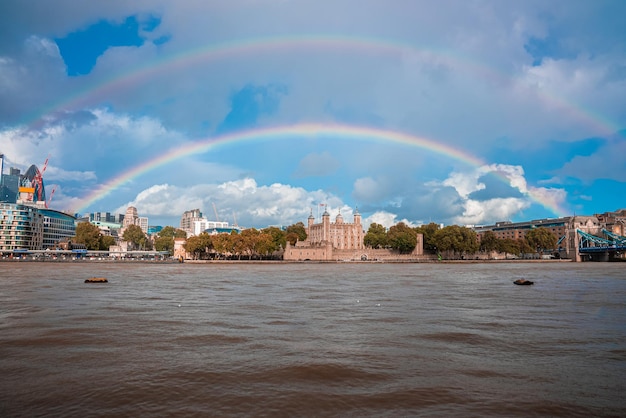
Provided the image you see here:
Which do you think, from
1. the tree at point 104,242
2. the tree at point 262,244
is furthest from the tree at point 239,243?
the tree at point 104,242

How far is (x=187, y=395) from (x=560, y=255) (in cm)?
18711

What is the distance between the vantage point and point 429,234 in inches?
6540

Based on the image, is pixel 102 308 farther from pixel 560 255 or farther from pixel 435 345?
pixel 560 255

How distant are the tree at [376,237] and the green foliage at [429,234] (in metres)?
12.3

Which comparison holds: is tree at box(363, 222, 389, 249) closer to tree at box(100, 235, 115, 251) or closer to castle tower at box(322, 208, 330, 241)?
castle tower at box(322, 208, 330, 241)

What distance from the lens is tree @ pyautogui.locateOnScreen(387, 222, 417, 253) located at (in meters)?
159

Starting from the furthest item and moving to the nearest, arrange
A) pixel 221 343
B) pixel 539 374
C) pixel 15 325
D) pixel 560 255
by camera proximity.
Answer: pixel 560 255 → pixel 15 325 → pixel 221 343 → pixel 539 374

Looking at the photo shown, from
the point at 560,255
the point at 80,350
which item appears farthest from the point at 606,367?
the point at 560,255

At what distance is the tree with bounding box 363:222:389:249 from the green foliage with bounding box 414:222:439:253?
482 inches

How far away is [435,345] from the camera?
50.6ft

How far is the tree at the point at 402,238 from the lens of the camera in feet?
523

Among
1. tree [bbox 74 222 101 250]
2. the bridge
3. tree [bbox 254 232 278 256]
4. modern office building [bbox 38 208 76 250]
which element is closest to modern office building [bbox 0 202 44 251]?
modern office building [bbox 38 208 76 250]

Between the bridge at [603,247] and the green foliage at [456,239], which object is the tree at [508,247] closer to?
the bridge at [603,247]

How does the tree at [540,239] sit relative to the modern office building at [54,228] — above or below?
below
